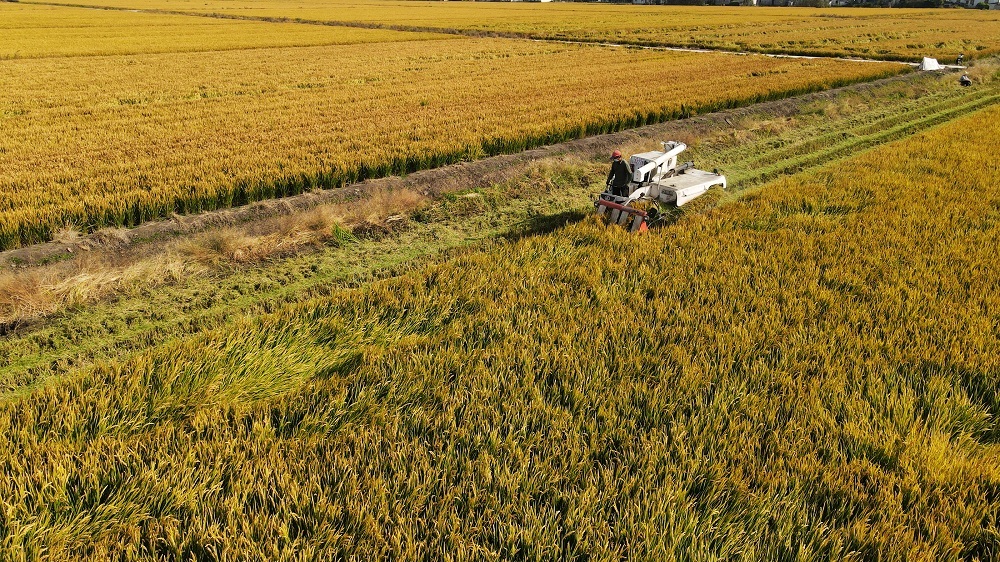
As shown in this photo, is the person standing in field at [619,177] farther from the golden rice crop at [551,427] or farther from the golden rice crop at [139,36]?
the golden rice crop at [139,36]

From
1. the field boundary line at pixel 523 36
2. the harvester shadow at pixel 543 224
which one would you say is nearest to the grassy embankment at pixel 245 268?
the harvester shadow at pixel 543 224

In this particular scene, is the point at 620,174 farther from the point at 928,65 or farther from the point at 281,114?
Result: the point at 928,65

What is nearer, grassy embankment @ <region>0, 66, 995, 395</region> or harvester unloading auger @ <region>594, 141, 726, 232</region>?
grassy embankment @ <region>0, 66, 995, 395</region>

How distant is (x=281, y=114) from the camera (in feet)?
44.4

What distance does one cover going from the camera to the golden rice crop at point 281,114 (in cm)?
829

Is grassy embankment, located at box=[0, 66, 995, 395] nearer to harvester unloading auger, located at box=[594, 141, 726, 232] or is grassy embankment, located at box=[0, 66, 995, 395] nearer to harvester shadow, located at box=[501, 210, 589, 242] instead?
harvester shadow, located at box=[501, 210, 589, 242]

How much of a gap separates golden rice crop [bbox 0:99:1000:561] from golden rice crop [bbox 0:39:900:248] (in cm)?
445

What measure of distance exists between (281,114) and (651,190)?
9749 mm

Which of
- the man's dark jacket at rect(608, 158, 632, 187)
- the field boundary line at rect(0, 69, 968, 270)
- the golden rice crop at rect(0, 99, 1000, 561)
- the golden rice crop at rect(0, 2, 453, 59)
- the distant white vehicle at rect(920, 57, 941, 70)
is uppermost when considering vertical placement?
the golden rice crop at rect(0, 2, 453, 59)

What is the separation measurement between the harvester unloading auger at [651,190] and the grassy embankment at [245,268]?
4.14 ft

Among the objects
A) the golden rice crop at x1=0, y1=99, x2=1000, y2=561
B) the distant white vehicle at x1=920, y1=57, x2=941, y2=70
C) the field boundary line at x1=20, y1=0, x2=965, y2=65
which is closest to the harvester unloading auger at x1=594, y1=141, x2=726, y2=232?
the golden rice crop at x1=0, y1=99, x2=1000, y2=561

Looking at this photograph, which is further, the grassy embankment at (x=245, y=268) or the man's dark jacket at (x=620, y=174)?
the man's dark jacket at (x=620, y=174)

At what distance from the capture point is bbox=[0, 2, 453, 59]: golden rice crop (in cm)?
2833

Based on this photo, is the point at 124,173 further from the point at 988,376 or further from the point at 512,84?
the point at 512,84
